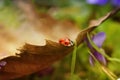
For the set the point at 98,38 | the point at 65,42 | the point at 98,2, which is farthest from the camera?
the point at 98,2

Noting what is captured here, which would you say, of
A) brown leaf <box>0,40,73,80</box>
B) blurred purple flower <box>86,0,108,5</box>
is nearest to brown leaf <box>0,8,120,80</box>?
brown leaf <box>0,40,73,80</box>

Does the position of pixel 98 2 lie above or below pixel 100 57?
above

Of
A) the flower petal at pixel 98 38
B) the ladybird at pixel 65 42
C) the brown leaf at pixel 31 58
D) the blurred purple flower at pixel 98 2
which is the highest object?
the blurred purple flower at pixel 98 2

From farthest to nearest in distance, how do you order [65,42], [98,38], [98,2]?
[98,2], [98,38], [65,42]

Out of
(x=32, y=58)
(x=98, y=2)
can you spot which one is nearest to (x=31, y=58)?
(x=32, y=58)

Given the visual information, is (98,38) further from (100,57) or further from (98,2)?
(98,2)

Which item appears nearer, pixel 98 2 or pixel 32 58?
pixel 32 58

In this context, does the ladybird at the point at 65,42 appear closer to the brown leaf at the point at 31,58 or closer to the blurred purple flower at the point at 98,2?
the brown leaf at the point at 31,58

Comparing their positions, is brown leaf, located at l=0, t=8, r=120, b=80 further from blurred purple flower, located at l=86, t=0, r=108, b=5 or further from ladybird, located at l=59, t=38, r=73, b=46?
blurred purple flower, located at l=86, t=0, r=108, b=5

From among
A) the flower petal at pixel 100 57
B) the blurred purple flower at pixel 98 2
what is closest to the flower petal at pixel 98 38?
the flower petal at pixel 100 57

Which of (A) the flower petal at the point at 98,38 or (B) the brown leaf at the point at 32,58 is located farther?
(A) the flower petal at the point at 98,38
